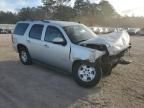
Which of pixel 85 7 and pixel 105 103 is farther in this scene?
pixel 85 7

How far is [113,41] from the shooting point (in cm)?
731

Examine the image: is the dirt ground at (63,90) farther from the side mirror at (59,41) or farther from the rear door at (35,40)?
the side mirror at (59,41)

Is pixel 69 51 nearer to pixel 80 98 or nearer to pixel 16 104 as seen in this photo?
pixel 80 98

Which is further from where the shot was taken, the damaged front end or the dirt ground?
the damaged front end

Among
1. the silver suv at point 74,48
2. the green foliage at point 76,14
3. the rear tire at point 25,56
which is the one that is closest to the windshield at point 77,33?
the silver suv at point 74,48

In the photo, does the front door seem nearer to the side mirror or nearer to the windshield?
the side mirror

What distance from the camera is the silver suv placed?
6961mm

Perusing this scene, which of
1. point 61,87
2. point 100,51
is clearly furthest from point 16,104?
point 100,51

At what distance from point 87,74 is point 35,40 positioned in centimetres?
298

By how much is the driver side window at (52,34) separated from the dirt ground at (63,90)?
1229mm

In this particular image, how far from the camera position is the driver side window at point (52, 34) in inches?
318

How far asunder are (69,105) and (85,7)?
81.5 metres

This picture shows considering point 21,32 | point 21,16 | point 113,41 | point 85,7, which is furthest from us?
point 85,7

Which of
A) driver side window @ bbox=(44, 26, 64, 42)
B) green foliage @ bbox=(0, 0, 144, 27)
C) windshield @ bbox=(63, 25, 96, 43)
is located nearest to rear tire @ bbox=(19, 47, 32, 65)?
driver side window @ bbox=(44, 26, 64, 42)
